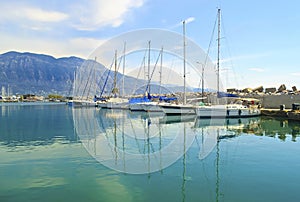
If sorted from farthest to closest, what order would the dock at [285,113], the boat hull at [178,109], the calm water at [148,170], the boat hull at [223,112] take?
the boat hull at [178,109], the boat hull at [223,112], the dock at [285,113], the calm water at [148,170]

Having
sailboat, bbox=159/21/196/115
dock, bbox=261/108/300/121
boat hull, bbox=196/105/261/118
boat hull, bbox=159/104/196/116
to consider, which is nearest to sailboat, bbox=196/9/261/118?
boat hull, bbox=196/105/261/118

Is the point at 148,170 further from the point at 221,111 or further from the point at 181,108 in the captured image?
the point at 221,111

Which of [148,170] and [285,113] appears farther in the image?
[285,113]

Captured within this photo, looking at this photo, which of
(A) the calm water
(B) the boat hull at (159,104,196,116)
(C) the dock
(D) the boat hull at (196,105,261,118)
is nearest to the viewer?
(A) the calm water

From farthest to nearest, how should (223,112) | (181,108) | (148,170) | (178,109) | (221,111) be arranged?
1. (178,109)
2. (181,108)
3. (223,112)
4. (221,111)
5. (148,170)

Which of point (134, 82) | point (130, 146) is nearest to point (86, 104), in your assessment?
point (134, 82)

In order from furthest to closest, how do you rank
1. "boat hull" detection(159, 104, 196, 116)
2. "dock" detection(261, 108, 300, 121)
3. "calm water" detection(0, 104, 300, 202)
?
"boat hull" detection(159, 104, 196, 116), "dock" detection(261, 108, 300, 121), "calm water" detection(0, 104, 300, 202)

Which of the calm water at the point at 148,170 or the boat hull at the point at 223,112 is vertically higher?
the boat hull at the point at 223,112

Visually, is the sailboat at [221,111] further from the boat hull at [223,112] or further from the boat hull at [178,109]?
the boat hull at [178,109]

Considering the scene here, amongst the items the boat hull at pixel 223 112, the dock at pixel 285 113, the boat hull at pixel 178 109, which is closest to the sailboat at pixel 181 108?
the boat hull at pixel 178 109

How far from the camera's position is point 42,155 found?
13.2 m

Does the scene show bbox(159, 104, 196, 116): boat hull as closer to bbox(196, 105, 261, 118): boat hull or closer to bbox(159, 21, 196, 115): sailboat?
bbox(159, 21, 196, 115): sailboat

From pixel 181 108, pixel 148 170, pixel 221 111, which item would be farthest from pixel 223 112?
pixel 148 170

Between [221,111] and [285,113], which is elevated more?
[221,111]
